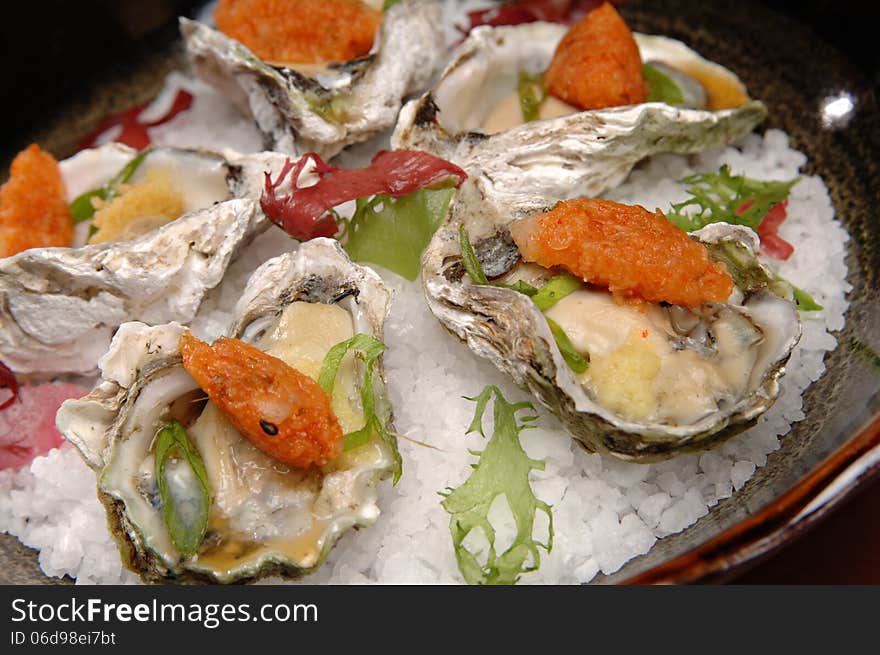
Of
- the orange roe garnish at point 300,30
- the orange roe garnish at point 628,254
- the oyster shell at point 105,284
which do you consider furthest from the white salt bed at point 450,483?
the orange roe garnish at point 300,30

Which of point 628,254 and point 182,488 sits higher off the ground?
point 628,254

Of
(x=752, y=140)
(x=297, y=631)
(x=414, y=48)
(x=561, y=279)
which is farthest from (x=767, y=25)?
(x=297, y=631)

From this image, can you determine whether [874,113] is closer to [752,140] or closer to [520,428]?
[752,140]

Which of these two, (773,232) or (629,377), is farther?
(773,232)

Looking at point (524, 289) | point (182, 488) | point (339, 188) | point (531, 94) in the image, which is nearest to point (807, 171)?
point (531, 94)

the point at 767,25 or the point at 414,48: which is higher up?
the point at 767,25

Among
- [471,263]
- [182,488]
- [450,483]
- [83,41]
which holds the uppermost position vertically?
[471,263]

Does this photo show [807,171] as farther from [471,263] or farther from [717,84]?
[471,263]
